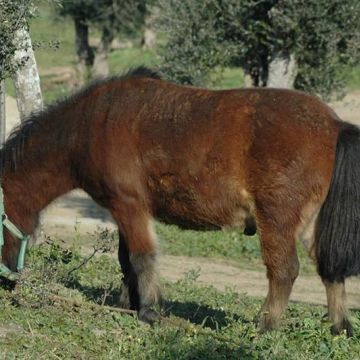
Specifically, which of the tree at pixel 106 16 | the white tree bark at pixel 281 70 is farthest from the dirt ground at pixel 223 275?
the tree at pixel 106 16

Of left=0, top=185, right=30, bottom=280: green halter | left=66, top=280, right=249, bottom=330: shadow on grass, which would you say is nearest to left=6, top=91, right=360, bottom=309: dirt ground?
left=66, top=280, right=249, bottom=330: shadow on grass

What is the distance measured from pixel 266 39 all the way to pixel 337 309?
8.40m

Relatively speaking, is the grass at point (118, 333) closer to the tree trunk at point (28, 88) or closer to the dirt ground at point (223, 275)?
the dirt ground at point (223, 275)

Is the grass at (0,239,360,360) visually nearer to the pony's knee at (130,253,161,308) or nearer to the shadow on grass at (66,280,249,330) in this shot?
the shadow on grass at (66,280,249,330)

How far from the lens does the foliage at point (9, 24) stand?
7859 mm

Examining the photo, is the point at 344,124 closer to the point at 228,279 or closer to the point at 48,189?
the point at 48,189

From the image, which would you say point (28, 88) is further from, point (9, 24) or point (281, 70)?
point (281, 70)

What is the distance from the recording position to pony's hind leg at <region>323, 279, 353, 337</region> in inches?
291

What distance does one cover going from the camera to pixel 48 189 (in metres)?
7.71

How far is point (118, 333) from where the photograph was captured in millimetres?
6820

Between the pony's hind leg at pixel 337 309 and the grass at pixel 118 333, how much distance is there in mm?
111

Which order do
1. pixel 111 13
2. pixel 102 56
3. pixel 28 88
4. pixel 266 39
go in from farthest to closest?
pixel 102 56, pixel 111 13, pixel 266 39, pixel 28 88

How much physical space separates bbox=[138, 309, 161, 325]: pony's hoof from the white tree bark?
27.5 feet

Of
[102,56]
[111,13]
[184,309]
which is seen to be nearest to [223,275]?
[184,309]
